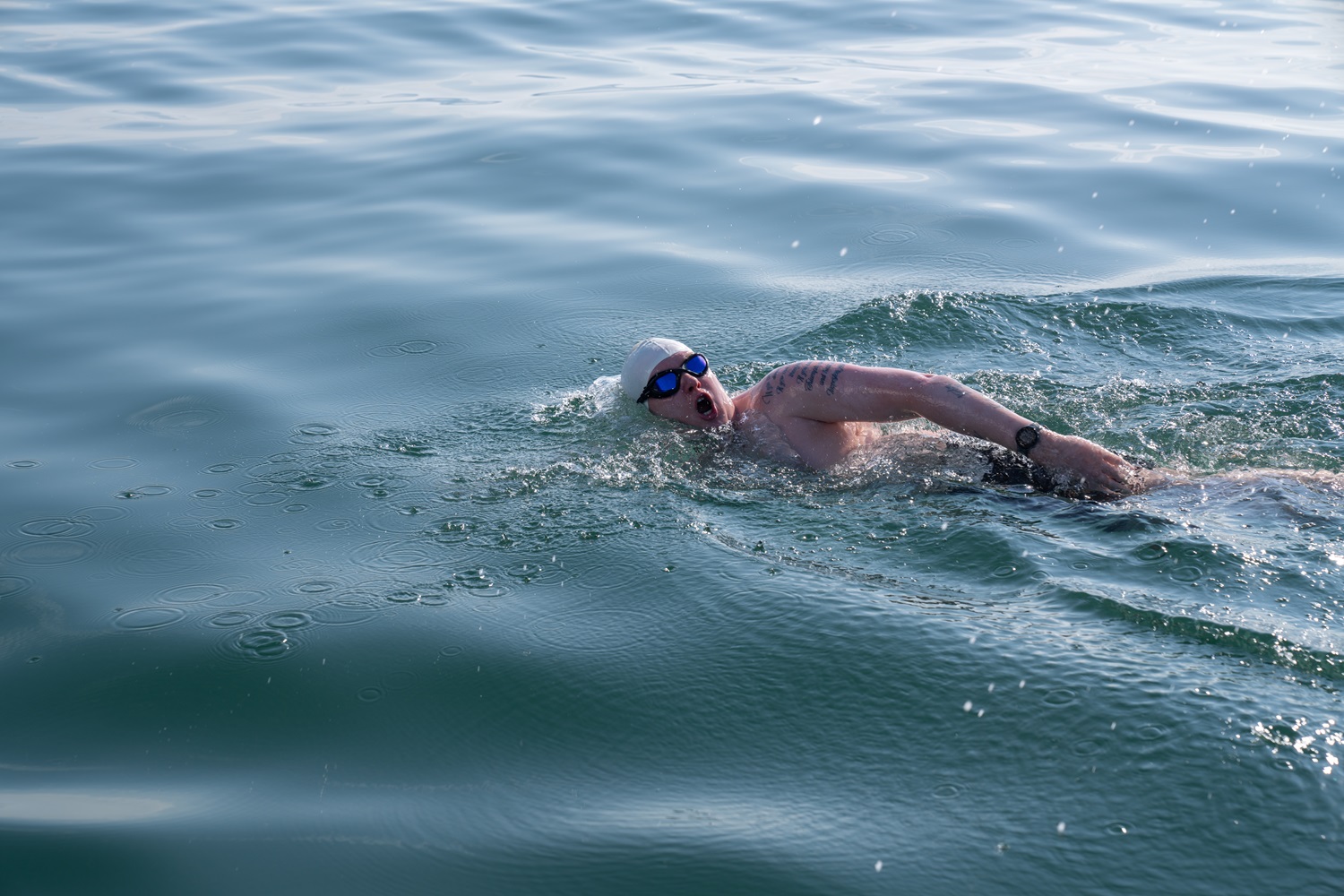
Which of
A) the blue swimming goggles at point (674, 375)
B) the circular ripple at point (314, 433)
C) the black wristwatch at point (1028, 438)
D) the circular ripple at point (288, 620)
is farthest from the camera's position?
the circular ripple at point (314, 433)

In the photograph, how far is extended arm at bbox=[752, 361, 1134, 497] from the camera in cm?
553

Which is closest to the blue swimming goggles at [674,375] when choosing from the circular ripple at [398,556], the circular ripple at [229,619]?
the circular ripple at [398,556]

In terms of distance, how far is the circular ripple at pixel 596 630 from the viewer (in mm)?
4531

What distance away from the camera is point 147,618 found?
4938 millimetres

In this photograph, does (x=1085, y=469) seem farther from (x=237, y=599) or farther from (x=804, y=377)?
(x=237, y=599)

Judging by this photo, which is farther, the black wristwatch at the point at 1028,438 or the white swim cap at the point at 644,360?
the white swim cap at the point at 644,360

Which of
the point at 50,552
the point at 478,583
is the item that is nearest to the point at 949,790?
the point at 478,583

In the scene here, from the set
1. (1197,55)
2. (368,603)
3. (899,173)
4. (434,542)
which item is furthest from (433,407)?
(1197,55)

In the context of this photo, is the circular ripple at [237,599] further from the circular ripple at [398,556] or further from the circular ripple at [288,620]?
the circular ripple at [398,556]

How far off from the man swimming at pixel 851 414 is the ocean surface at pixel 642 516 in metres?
0.16

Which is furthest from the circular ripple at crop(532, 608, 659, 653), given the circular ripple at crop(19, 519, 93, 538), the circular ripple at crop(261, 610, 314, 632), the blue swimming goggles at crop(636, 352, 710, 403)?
the circular ripple at crop(19, 519, 93, 538)

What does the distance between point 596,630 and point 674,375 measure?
207cm

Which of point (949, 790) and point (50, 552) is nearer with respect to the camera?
point (949, 790)

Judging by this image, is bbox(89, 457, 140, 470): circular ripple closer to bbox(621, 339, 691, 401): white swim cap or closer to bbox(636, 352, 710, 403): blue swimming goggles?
bbox(621, 339, 691, 401): white swim cap
